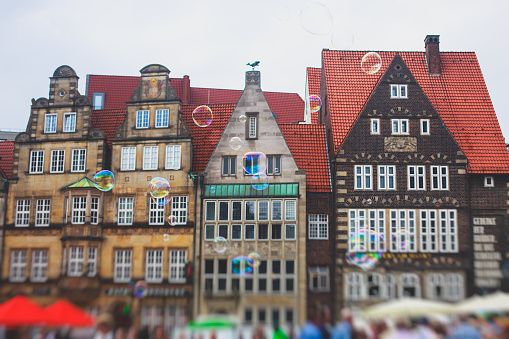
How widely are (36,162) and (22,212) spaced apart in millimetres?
2725

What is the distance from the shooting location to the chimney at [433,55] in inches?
1449

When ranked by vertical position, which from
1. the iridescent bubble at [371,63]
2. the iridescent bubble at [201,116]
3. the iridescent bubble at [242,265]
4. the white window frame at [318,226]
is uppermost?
the iridescent bubble at [371,63]

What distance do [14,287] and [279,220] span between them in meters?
13.4

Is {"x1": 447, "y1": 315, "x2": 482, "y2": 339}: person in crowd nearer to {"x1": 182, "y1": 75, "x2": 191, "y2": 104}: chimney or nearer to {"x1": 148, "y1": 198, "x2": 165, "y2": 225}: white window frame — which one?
{"x1": 148, "y1": 198, "x2": 165, "y2": 225}: white window frame

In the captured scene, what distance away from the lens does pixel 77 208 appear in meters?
31.9

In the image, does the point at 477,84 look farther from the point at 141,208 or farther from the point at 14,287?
the point at 14,287

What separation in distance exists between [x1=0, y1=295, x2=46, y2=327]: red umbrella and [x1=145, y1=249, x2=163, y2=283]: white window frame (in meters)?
11.0

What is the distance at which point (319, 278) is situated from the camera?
31.1 metres

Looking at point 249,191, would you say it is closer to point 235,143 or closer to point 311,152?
point 235,143

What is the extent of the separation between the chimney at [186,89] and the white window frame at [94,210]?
1802 cm

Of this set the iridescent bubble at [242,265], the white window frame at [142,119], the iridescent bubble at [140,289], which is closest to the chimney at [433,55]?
the iridescent bubble at [242,265]

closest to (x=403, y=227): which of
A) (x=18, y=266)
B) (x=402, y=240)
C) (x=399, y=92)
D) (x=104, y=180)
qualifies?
(x=402, y=240)

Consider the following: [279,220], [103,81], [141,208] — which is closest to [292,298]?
[279,220]

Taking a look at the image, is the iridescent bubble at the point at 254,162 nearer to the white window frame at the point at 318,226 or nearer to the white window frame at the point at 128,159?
the white window frame at the point at 318,226
